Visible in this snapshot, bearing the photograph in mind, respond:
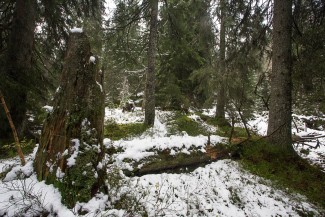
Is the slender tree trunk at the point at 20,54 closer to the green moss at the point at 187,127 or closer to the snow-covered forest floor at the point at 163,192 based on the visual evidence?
the snow-covered forest floor at the point at 163,192

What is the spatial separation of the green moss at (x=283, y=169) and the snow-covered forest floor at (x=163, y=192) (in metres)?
0.29

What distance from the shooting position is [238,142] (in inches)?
281

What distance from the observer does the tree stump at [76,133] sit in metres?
3.17

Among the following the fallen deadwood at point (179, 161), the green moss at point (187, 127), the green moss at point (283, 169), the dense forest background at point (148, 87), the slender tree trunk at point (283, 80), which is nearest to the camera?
the dense forest background at point (148, 87)

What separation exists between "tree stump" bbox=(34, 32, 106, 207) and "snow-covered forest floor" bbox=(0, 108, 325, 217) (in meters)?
0.21

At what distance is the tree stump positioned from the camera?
3166mm

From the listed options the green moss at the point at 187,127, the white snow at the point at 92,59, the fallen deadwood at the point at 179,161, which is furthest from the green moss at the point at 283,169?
the white snow at the point at 92,59

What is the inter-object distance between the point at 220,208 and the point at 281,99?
3990mm

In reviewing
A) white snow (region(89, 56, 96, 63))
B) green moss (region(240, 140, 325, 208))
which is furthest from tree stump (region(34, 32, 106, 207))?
green moss (region(240, 140, 325, 208))

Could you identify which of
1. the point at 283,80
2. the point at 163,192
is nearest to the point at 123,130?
the point at 163,192

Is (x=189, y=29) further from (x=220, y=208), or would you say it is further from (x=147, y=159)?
(x=220, y=208)

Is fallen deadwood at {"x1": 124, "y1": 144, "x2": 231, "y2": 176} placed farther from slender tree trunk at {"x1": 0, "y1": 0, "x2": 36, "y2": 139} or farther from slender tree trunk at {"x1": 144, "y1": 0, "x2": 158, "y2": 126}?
slender tree trunk at {"x1": 144, "y1": 0, "x2": 158, "y2": 126}

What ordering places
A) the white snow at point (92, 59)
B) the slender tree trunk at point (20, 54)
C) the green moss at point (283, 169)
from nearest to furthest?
the white snow at point (92, 59) < the green moss at point (283, 169) < the slender tree trunk at point (20, 54)

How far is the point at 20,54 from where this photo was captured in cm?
614
